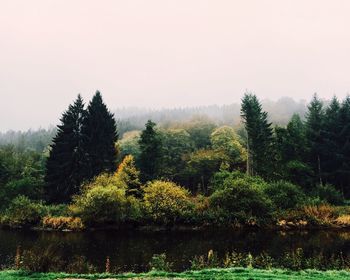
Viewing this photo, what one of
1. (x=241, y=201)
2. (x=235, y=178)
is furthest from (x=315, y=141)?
(x=241, y=201)

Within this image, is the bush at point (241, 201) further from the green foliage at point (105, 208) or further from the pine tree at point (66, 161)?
the pine tree at point (66, 161)

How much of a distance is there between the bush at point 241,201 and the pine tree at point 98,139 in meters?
18.3

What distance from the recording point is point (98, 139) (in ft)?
162

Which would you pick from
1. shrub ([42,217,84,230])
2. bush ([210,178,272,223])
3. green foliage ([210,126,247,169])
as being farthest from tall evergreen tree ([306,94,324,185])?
shrub ([42,217,84,230])

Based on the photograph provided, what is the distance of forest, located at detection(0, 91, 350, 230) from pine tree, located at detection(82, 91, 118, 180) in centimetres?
13

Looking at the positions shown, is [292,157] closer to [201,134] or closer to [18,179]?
[201,134]

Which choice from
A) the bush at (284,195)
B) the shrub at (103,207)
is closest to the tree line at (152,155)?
the bush at (284,195)

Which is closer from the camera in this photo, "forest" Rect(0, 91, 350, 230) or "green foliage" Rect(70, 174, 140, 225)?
"green foliage" Rect(70, 174, 140, 225)

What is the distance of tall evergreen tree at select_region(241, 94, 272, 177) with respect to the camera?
156 feet

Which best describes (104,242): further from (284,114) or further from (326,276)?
(284,114)

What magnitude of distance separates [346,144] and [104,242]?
3435 centimetres

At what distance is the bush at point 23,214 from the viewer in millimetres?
35156

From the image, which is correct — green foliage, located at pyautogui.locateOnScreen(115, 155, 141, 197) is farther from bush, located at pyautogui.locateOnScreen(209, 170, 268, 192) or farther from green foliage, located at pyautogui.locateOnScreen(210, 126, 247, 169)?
green foliage, located at pyautogui.locateOnScreen(210, 126, 247, 169)

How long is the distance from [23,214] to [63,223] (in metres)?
4.84
